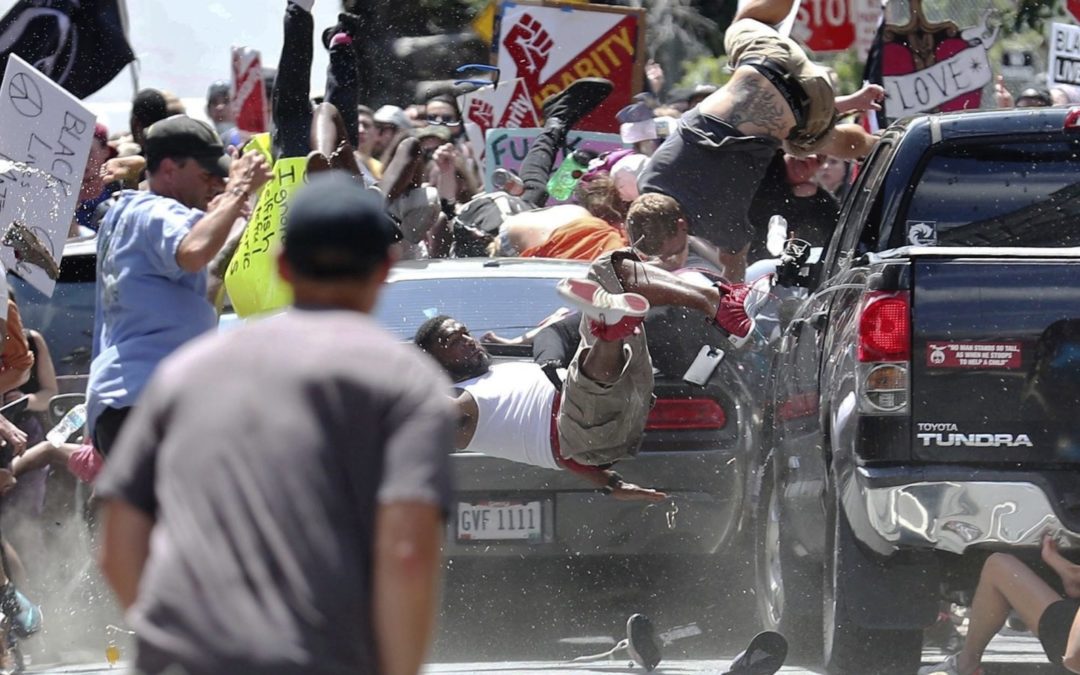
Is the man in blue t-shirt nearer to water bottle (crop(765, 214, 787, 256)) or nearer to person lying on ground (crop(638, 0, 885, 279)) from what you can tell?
water bottle (crop(765, 214, 787, 256))

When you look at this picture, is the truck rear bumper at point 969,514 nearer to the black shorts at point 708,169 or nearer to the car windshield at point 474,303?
the car windshield at point 474,303

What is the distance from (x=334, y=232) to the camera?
3320 mm

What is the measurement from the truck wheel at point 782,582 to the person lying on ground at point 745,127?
155 cm

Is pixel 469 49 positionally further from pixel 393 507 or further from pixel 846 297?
pixel 393 507

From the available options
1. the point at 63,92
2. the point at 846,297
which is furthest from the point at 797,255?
the point at 63,92

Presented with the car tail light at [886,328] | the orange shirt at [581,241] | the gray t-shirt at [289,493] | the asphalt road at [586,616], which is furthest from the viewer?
the orange shirt at [581,241]

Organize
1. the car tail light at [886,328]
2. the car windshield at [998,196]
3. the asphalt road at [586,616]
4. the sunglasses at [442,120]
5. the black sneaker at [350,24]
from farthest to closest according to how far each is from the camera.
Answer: the sunglasses at [442,120] → the black sneaker at [350,24] → the asphalt road at [586,616] → the car windshield at [998,196] → the car tail light at [886,328]

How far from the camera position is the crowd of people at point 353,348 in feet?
10.5

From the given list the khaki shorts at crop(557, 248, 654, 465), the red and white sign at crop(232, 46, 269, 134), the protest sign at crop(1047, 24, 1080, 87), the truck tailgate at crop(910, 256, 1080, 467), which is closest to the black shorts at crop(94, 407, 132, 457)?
the khaki shorts at crop(557, 248, 654, 465)

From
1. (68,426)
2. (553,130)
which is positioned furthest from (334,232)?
(553,130)

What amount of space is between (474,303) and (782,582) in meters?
1.75

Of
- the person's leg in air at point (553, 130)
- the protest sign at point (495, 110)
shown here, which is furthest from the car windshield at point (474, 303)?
the protest sign at point (495, 110)

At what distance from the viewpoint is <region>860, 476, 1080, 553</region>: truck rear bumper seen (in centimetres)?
628

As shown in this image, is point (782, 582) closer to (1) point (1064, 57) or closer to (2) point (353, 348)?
(2) point (353, 348)
